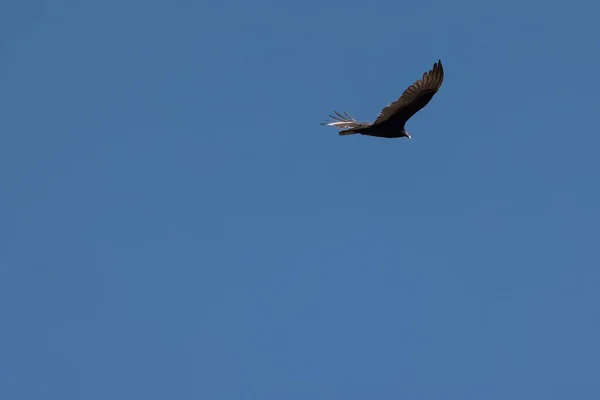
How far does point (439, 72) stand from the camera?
31.1 m

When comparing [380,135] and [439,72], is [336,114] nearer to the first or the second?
[380,135]

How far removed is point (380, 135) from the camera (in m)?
33.8

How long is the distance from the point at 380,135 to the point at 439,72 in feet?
11.4

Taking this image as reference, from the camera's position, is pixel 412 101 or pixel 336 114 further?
pixel 336 114

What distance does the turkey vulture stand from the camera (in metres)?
31.3

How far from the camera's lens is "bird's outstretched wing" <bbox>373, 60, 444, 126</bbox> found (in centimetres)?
3120

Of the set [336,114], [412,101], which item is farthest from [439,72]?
[336,114]

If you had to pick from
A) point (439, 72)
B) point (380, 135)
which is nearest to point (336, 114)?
point (380, 135)

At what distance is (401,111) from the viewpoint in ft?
108

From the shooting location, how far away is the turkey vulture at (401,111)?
31.3m

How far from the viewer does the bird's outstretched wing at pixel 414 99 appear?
31.2 m

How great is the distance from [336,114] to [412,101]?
3840mm

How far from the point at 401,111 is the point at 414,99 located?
Answer: 744 mm

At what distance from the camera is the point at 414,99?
32.2 meters
